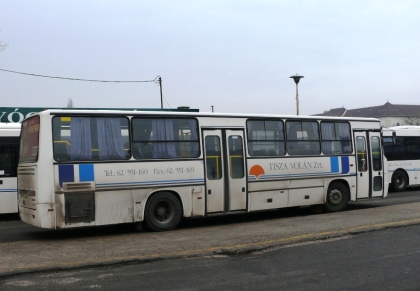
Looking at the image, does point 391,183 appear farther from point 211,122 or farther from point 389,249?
point 389,249

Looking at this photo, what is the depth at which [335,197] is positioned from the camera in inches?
640

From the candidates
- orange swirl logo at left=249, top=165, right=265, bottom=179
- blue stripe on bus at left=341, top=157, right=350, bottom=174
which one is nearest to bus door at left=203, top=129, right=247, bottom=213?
orange swirl logo at left=249, top=165, right=265, bottom=179

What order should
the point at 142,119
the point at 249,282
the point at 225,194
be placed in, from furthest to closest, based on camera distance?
1. the point at 225,194
2. the point at 142,119
3. the point at 249,282

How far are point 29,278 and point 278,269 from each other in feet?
11.9

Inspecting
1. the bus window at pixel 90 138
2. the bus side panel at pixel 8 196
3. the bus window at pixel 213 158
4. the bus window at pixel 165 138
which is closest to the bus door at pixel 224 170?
the bus window at pixel 213 158

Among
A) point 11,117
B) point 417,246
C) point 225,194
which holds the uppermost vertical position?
point 11,117

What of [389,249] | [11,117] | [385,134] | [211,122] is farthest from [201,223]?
[11,117]

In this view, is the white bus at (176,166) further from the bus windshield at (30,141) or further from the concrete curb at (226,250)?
the concrete curb at (226,250)

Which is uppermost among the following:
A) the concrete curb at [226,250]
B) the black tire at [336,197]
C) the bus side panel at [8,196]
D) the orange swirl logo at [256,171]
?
the orange swirl logo at [256,171]

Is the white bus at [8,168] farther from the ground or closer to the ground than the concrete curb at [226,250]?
farther from the ground

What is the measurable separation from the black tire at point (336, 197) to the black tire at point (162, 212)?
16.5ft

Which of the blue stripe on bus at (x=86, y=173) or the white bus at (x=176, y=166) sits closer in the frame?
the white bus at (x=176, y=166)

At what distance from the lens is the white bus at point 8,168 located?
53.8ft

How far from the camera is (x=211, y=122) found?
13977mm
